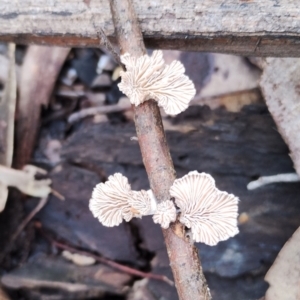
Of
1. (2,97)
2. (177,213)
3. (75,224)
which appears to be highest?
(2,97)

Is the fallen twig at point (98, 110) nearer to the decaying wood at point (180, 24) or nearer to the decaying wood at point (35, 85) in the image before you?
the decaying wood at point (35, 85)

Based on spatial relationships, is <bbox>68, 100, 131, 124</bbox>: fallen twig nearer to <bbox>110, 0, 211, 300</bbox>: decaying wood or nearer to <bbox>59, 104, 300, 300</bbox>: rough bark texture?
<bbox>59, 104, 300, 300</bbox>: rough bark texture

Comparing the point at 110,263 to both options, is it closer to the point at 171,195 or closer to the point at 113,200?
the point at 113,200

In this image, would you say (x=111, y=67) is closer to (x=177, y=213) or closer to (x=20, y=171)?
(x=20, y=171)

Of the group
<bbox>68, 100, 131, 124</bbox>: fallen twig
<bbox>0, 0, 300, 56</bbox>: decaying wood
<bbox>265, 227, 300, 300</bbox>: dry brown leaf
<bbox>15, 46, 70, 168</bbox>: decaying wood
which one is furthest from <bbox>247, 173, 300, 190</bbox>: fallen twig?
<bbox>15, 46, 70, 168</bbox>: decaying wood

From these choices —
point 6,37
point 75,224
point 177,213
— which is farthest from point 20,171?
point 177,213
